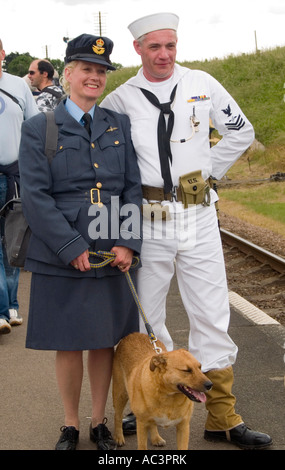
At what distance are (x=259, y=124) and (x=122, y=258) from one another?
2661cm

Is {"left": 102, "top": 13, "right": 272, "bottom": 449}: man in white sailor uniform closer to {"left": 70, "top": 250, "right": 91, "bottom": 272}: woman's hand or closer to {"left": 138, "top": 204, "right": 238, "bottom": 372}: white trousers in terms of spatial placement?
{"left": 138, "top": 204, "right": 238, "bottom": 372}: white trousers

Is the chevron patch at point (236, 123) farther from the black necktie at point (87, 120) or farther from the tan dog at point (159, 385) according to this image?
the tan dog at point (159, 385)

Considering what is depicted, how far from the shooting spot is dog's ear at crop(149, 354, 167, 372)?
364 centimetres

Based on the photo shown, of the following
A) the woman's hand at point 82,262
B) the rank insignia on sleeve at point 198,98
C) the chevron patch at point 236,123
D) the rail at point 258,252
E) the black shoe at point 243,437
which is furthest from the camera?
the rail at point 258,252

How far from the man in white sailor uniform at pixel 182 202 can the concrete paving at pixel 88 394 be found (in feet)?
1.05

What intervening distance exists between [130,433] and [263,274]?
5071 millimetres

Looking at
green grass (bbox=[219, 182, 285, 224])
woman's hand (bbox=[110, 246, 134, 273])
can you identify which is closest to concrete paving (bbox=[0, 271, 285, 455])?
woman's hand (bbox=[110, 246, 134, 273])

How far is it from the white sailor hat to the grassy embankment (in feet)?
30.0

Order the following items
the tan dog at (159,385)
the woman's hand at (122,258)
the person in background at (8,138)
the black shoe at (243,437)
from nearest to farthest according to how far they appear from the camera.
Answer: the tan dog at (159,385) → the woman's hand at (122,258) → the black shoe at (243,437) → the person in background at (8,138)

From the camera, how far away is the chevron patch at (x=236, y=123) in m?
4.34

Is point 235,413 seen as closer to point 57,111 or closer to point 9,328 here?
point 57,111

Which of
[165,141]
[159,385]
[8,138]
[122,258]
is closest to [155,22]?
[165,141]

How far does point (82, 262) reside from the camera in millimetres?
3898

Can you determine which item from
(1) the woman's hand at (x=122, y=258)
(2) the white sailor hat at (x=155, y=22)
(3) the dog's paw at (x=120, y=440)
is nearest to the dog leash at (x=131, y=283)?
(1) the woman's hand at (x=122, y=258)
